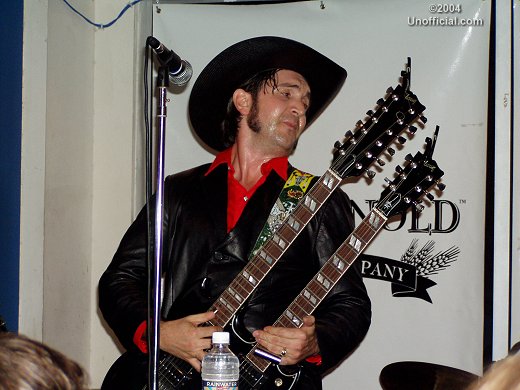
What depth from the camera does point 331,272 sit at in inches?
110

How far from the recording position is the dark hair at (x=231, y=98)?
129 inches

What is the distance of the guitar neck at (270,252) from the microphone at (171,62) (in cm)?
68

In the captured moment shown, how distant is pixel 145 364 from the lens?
2873 millimetres

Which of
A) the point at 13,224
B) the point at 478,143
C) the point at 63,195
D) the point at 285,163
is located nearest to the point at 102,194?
the point at 63,195

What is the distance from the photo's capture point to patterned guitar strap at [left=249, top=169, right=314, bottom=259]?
2.95 meters

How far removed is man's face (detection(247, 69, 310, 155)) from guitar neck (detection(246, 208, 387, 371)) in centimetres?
55

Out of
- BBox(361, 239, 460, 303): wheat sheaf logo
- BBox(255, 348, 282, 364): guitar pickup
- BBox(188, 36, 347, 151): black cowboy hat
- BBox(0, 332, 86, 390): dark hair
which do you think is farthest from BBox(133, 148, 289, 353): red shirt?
BBox(0, 332, 86, 390): dark hair

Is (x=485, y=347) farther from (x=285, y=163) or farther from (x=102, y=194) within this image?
(x=102, y=194)

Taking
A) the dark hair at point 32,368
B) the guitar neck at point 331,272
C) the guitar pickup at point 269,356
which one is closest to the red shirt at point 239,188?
the guitar neck at point 331,272

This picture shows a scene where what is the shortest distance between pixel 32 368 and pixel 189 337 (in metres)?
1.54

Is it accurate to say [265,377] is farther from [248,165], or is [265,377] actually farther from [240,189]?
[248,165]

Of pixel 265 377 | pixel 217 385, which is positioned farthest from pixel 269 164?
pixel 217 385

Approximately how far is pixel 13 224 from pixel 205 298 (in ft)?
3.13

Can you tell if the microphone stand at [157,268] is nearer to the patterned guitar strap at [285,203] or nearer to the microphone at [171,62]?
the microphone at [171,62]
